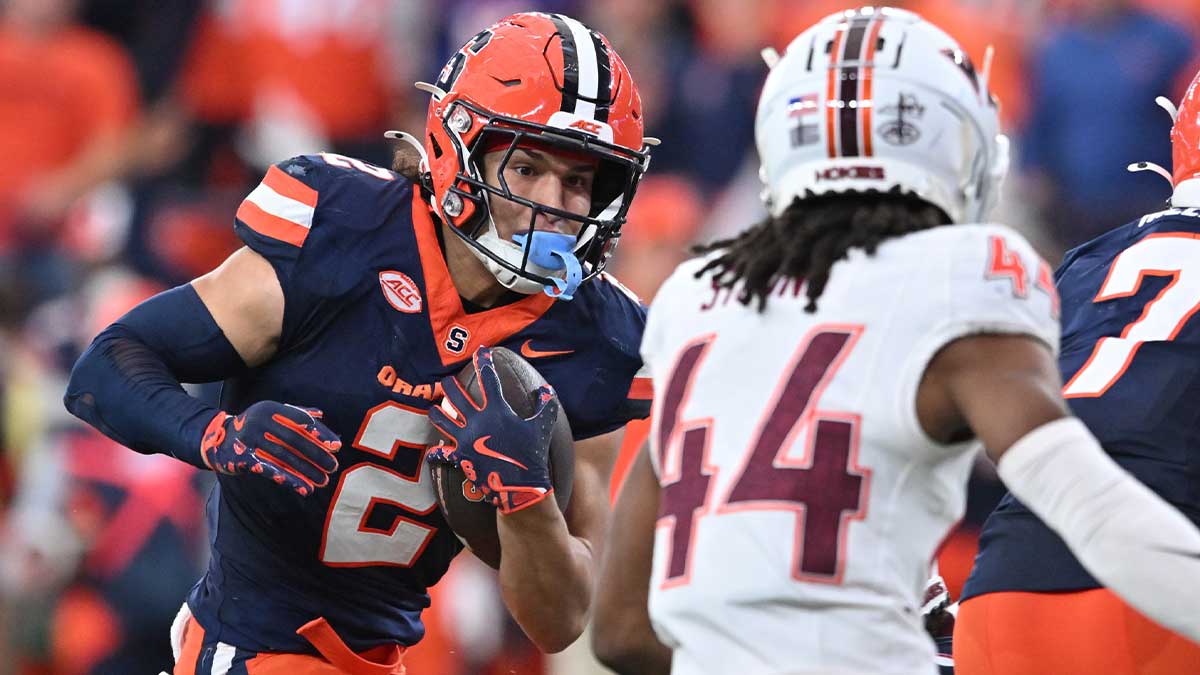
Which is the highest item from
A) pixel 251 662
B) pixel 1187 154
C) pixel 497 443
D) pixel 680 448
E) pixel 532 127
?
pixel 1187 154

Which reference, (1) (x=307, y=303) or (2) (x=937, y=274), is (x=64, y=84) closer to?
(1) (x=307, y=303)

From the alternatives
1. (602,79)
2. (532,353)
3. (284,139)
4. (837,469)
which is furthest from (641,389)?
(284,139)

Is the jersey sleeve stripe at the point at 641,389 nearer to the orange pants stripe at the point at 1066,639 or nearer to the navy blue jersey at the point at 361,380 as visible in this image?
the navy blue jersey at the point at 361,380

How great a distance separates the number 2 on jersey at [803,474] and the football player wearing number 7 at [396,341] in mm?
992

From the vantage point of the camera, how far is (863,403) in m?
2.47

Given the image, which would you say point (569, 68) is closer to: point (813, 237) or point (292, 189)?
point (292, 189)

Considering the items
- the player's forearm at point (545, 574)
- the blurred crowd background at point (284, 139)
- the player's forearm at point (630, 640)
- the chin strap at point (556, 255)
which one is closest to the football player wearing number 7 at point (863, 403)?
the player's forearm at point (630, 640)

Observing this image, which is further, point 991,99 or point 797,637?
point 991,99

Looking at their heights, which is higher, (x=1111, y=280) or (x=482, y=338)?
(x=1111, y=280)

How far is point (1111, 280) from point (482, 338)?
4.21ft

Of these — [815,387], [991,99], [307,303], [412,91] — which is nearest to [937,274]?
[815,387]

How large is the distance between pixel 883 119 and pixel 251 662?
6.19ft

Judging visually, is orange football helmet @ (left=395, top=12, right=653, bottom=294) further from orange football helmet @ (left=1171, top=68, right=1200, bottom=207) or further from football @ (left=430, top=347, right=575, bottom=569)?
orange football helmet @ (left=1171, top=68, right=1200, bottom=207)

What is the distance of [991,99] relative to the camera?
2.79 m
